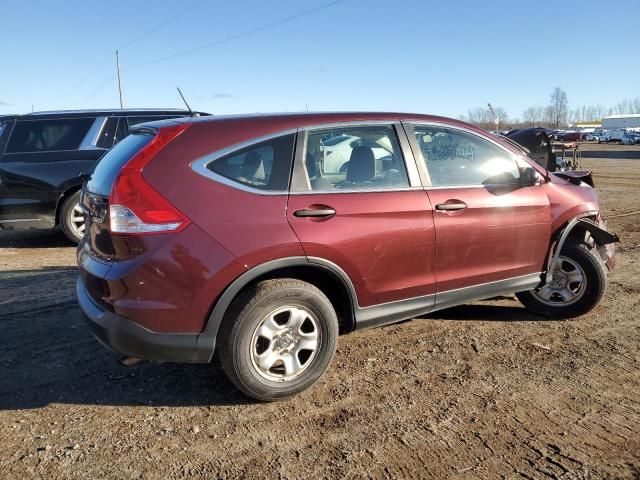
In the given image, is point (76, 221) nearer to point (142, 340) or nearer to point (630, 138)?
point (142, 340)

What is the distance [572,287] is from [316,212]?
105 inches

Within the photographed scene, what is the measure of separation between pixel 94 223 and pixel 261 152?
1.09m

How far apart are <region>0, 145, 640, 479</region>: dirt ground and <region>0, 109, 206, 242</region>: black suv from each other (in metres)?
3.18

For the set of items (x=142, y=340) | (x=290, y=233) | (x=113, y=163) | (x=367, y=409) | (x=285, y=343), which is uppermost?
(x=113, y=163)

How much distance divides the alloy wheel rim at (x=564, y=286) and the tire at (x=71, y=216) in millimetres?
6061

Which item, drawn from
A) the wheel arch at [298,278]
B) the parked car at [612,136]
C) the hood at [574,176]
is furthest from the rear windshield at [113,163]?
the parked car at [612,136]

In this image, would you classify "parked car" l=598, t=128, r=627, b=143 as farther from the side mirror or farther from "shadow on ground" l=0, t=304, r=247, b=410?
"shadow on ground" l=0, t=304, r=247, b=410

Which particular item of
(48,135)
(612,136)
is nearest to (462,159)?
(48,135)

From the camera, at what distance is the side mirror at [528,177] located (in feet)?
13.8

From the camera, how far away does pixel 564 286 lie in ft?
15.3

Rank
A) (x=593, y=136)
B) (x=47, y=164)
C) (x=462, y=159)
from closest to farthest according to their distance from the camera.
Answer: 1. (x=462, y=159)
2. (x=47, y=164)
3. (x=593, y=136)

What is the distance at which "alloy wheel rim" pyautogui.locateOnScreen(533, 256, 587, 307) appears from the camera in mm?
4602

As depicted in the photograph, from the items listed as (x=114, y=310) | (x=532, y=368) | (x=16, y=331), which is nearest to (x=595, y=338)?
(x=532, y=368)

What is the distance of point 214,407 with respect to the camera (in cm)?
329
